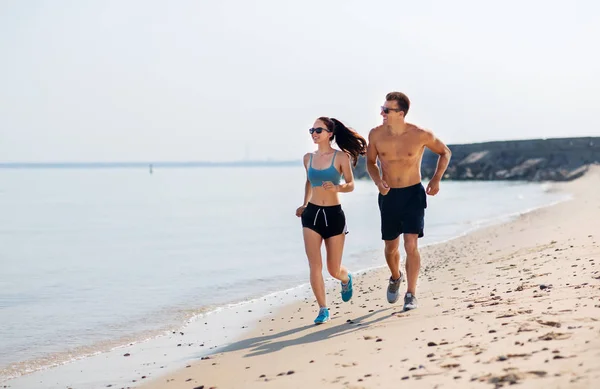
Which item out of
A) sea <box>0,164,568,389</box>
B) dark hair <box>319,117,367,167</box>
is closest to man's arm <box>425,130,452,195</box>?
dark hair <box>319,117,367,167</box>

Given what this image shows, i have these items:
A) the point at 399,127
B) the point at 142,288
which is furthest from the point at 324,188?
the point at 142,288

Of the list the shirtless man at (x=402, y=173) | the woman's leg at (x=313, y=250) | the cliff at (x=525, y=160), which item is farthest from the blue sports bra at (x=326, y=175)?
the cliff at (x=525, y=160)

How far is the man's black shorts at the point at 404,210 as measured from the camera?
7.09 m

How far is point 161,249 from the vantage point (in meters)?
19.9

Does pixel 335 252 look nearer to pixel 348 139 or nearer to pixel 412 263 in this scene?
pixel 412 263

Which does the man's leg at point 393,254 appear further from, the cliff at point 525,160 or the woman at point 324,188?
the cliff at point 525,160

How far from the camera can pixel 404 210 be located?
7.12 metres

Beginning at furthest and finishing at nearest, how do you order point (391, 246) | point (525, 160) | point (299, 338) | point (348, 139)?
point (525, 160), point (391, 246), point (348, 139), point (299, 338)

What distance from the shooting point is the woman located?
7070mm

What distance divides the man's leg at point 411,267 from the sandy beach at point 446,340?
13 centimetres

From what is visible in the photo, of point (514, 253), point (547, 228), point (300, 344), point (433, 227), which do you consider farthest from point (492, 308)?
point (433, 227)

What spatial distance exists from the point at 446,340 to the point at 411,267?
6.43 ft

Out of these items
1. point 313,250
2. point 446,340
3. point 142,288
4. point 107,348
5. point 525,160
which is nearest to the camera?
point 446,340

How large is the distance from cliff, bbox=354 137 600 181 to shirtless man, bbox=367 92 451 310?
51540 mm
